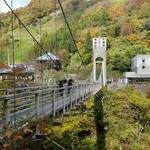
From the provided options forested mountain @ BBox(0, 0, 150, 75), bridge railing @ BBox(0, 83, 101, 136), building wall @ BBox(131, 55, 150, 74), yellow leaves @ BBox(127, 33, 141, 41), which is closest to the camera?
bridge railing @ BBox(0, 83, 101, 136)

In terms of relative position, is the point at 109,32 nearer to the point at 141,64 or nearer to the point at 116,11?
the point at 116,11

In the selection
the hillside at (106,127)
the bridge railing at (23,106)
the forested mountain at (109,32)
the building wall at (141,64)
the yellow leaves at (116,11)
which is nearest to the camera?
the bridge railing at (23,106)

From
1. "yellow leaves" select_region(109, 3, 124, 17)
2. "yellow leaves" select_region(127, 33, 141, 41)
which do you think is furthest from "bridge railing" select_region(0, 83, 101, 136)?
"yellow leaves" select_region(109, 3, 124, 17)

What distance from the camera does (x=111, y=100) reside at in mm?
17938

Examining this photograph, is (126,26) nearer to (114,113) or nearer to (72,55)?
(72,55)

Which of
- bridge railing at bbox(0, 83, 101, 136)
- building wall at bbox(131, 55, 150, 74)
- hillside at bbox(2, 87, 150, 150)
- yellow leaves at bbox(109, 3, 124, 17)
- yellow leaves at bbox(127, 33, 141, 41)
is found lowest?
hillside at bbox(2, 87, 150, 150)

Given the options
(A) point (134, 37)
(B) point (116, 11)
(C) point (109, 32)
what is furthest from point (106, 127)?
(B) point (116, 11)

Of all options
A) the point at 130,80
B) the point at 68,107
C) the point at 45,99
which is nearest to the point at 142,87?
the point at 130,80

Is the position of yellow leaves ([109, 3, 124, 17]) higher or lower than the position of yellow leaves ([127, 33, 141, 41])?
higher

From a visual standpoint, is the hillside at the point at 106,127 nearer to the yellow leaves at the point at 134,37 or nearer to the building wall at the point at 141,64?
the building wall at the point at 141,64

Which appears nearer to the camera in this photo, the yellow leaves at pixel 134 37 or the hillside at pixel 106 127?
the hillside at pixel 106 127

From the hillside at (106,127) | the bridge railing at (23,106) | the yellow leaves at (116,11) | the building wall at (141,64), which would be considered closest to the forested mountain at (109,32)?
the yellow leaves at (116,11)

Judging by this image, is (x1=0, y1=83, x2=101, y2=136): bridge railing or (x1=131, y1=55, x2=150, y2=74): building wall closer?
(x1=0, y1=83, x2=101, y2=136): bridge railing

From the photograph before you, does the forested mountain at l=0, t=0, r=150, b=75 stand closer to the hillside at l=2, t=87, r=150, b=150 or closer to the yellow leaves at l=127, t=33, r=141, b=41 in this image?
the yellow leaves at l=127, t=33, r=141, b=41
